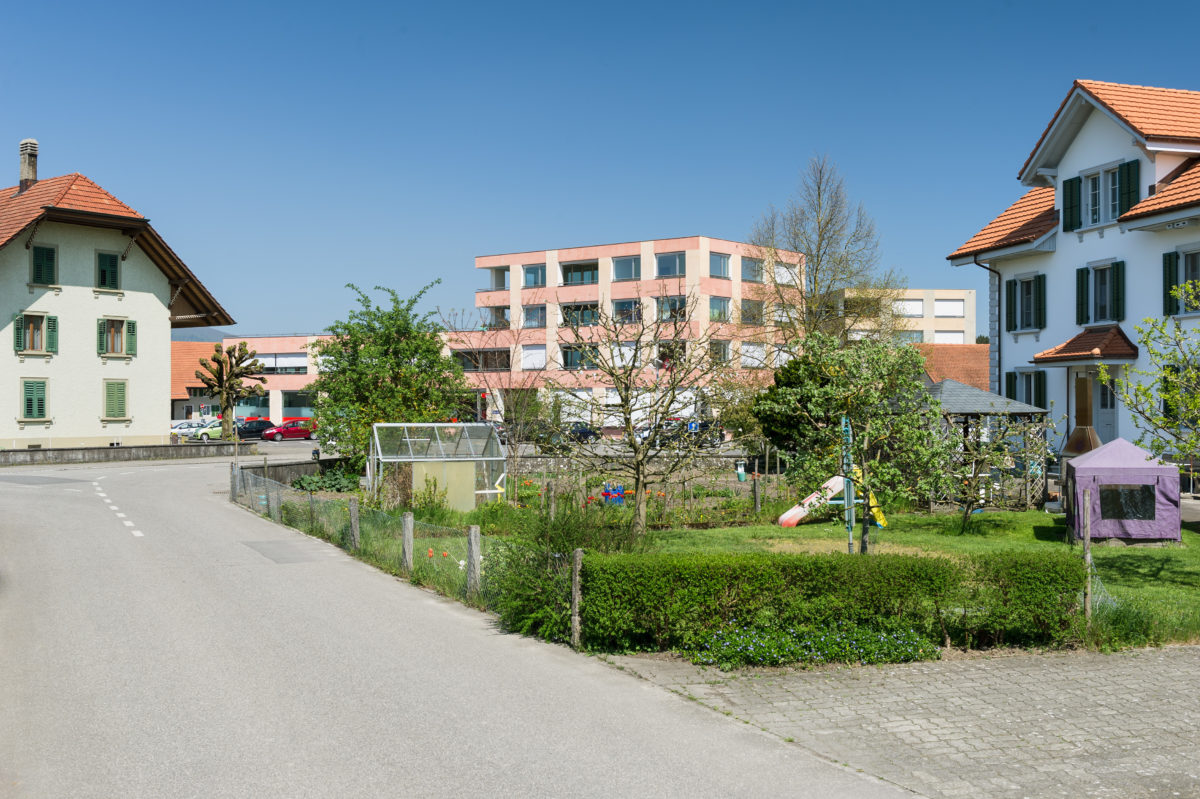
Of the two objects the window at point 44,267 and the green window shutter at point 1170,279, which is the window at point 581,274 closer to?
the window at point 44,267

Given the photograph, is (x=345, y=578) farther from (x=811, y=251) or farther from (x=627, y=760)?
(x=811, y=251)

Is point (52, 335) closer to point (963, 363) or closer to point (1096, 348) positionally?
point (1096, 348)

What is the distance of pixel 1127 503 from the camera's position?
18.6 m

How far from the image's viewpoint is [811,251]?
136ft

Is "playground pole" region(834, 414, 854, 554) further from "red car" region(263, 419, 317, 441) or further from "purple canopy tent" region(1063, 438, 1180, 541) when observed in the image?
"red car" region(263, 419, 317, 441)

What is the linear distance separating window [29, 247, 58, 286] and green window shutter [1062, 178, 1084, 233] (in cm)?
4008

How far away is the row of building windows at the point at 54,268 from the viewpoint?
1747 inches

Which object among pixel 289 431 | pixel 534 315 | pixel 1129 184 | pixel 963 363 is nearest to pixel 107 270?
pixel 289 431

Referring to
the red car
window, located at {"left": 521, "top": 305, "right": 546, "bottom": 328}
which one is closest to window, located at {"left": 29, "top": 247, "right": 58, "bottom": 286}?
the red car

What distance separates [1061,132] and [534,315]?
4839 centimetres

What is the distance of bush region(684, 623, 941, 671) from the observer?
9.95m

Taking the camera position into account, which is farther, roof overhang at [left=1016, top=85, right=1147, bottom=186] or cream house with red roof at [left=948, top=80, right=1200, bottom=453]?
roof overhang at [left=1016, top=85, right=1147, bottom=186]

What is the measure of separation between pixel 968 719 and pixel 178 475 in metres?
33.8

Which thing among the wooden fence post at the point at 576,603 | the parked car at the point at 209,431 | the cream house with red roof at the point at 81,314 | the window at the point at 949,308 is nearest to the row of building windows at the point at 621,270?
the parked car at the point at 209,431
